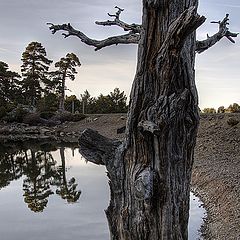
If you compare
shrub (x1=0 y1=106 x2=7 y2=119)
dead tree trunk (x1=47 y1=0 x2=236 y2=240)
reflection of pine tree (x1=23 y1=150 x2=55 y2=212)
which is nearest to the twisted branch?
dead tree trunk (x1=47 y1=0 x2=236 y2=240)

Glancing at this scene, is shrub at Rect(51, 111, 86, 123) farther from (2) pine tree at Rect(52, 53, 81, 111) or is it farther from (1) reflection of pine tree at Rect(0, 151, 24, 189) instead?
(1) reflection of pine tree at Rect(0, 151, 24, 189)

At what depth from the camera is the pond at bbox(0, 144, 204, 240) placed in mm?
10875

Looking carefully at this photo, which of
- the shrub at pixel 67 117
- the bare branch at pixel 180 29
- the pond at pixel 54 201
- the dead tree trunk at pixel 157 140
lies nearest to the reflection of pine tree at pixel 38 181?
the pond at pixel 54 201

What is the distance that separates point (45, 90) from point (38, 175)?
33.9 metres

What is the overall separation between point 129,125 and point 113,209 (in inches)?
32.8

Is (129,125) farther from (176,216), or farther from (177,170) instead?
(176,216)

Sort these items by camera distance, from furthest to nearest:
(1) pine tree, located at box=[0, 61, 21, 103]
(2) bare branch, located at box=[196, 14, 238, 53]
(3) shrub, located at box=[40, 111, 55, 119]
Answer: (1) pine tree, located at box=[0, 61, 21, 103] → (3) shrub, located at box=[40, 111, 55, 119] → (2) bare branch, located at box=[196, 14, 238, 53]

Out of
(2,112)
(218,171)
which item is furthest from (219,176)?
(2,112)

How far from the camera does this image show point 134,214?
12.5 ft

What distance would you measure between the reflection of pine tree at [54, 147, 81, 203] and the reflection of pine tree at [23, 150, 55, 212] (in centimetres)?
39

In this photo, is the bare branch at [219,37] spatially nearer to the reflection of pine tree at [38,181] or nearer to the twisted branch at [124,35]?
the twisted branch at [124,35]

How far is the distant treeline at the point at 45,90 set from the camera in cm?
4988

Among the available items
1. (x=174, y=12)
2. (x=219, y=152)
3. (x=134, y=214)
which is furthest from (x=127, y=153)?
(x=219, y=152)

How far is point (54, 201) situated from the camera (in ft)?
47.5
